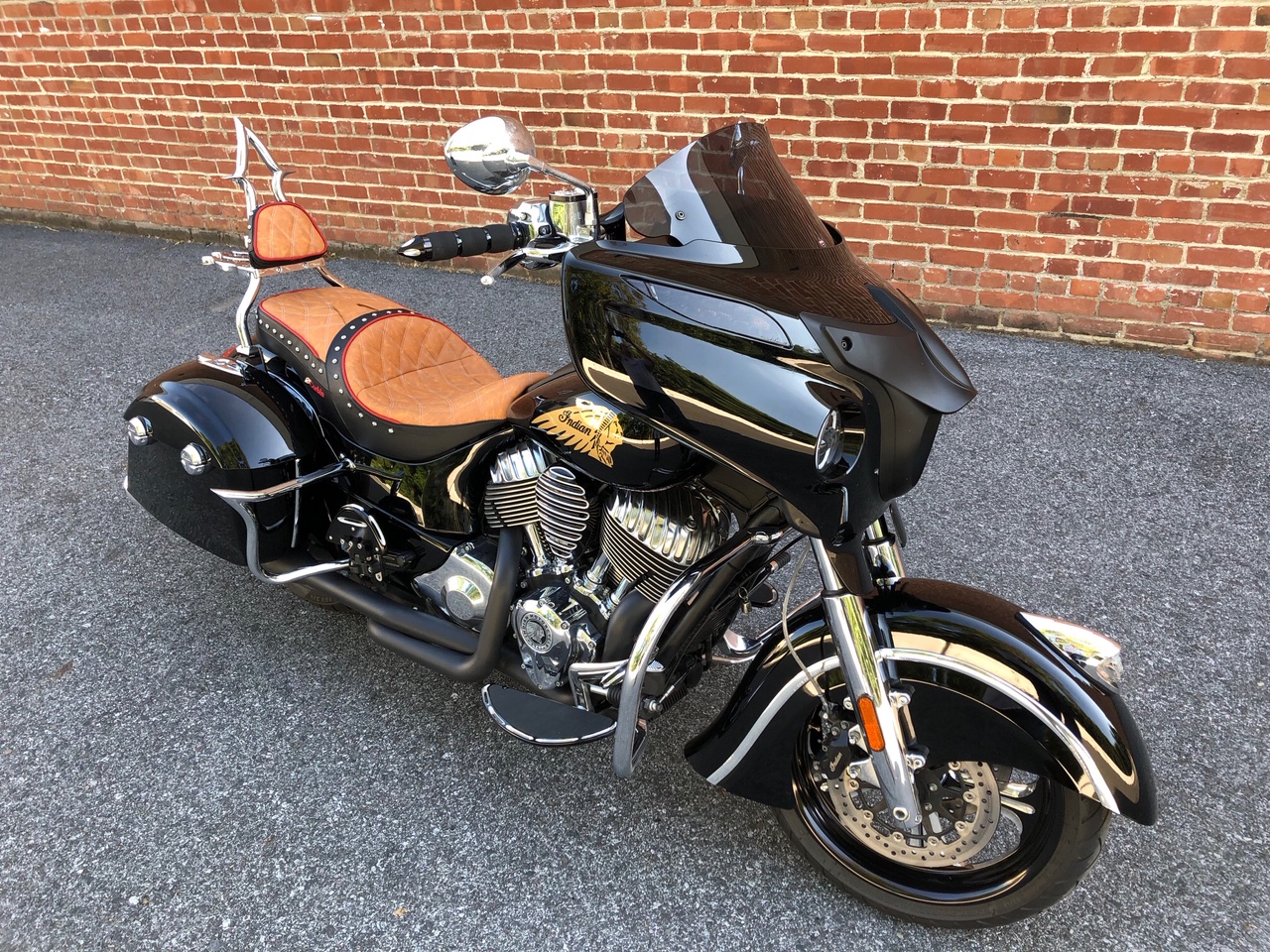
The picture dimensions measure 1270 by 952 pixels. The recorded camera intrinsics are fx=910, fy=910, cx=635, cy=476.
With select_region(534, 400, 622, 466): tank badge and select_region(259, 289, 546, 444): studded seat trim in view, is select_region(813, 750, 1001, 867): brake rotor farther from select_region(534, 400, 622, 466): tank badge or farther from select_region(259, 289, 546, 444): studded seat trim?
select_region(259, 289, 546, 444): studded seat trim

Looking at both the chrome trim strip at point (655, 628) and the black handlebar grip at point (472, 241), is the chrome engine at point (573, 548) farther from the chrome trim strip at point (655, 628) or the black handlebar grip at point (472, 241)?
the black handlebar grip at point (472, 241)

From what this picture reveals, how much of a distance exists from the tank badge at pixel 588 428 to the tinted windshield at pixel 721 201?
1.21 ft

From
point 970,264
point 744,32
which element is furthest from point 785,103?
point 970,264

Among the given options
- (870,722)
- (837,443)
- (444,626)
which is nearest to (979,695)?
(870,722)

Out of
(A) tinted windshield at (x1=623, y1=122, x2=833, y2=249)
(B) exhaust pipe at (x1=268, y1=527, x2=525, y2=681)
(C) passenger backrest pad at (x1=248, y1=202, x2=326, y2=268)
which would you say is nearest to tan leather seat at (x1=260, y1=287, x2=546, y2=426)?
(C) passenger backrest pad at (x1=248, y1=202, x2=326, y2=268)

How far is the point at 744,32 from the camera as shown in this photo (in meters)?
4.33

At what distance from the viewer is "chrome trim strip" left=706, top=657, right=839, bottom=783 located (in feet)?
5.78

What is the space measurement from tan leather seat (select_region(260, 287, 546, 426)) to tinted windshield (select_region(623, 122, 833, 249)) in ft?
2.01

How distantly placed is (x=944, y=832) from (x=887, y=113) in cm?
341

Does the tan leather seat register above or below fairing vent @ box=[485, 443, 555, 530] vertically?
above

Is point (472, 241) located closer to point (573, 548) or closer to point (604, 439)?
point (604, 439)

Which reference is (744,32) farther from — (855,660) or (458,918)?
(458,918)

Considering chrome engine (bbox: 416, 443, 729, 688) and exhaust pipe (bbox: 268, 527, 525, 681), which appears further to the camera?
exhaust pipe (bbox: 268, 527, 525, 681)

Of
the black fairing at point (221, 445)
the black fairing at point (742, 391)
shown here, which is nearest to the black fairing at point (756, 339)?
the black fairing at point (742, 391)
